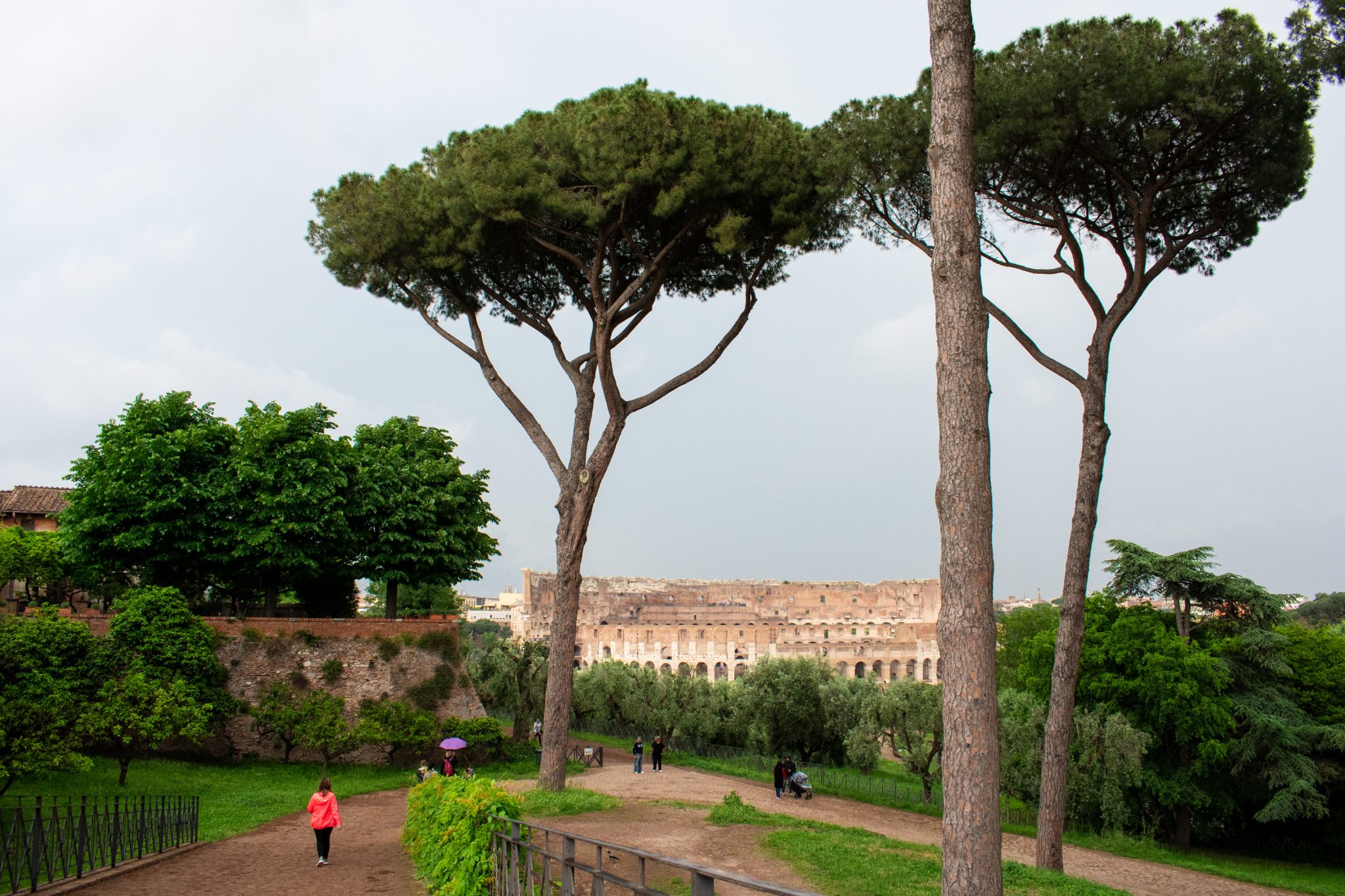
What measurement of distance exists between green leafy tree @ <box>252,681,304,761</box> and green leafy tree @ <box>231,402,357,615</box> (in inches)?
96.0

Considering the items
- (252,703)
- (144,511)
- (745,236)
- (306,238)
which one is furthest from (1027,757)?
(144,511)

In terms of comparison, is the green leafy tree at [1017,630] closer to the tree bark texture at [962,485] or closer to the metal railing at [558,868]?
the metal railing at [558,868]

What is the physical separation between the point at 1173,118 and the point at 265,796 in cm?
1489

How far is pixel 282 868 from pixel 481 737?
30.2ft

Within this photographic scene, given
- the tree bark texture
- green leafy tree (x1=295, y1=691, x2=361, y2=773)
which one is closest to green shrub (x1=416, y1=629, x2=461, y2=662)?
green leafy tree (x1=295, y1=691, x2=361, y2=773)

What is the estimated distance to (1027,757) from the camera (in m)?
16.9

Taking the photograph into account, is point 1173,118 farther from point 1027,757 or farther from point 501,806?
point 1027,757

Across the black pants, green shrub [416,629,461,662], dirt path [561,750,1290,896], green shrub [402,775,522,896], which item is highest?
green shrub [416,629,461,662]

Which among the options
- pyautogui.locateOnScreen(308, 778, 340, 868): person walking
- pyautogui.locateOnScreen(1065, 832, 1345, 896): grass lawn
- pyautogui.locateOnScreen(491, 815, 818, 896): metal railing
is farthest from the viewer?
pyautogui.locateOnScreen(1065, 832, 1345, 896): grass lawn

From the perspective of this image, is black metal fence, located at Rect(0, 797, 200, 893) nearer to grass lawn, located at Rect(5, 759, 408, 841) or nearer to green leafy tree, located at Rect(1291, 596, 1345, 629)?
grass lawn, located at Rect(5, 759, 408, 841)

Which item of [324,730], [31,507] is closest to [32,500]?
[31,507]

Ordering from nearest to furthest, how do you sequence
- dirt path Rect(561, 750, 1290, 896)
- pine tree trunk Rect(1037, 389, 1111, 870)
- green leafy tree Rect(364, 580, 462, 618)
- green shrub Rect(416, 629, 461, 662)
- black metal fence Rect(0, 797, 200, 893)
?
1. black metal fence Rect(0, 797, 200, 893)
2. pine tree trunk Rect(1037, 389, 1111, 870)
3. dirt path Rect(561, 750, 1290, 896)
4. green shrub Rect(416, 629, 461, 662)
5. green leafy tree Rect(364, 580, 462, 618)

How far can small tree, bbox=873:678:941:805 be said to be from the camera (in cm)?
1816

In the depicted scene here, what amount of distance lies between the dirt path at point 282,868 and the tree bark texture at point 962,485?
4.72 meters
